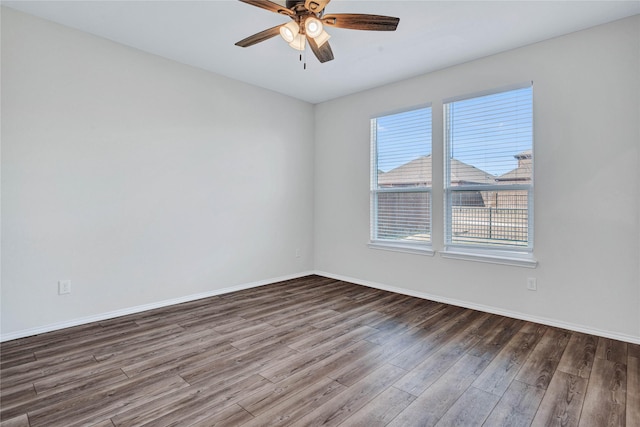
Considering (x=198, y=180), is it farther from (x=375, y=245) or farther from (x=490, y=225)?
(x=490, y=225)

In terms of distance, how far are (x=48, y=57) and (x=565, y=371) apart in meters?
4.93

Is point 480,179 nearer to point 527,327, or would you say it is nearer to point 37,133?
point 527,327

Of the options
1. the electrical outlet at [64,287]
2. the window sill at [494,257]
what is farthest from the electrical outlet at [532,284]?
the electrical outlet at [64,287]

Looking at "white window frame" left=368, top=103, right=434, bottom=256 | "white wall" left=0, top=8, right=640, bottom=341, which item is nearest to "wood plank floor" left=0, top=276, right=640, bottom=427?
"white wall" left=0, top=8, right=640, bottom=341

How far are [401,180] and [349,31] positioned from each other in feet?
6.72

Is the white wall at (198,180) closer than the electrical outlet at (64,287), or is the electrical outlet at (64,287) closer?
the white wall at (198,180)

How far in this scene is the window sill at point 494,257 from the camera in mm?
3264

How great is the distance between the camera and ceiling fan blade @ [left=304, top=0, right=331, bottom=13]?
2.08 metres

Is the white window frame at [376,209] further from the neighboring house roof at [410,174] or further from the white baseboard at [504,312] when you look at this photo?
the white baseboard at [504,312]

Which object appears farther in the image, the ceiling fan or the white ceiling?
the white ceiling

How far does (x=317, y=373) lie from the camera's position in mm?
2240

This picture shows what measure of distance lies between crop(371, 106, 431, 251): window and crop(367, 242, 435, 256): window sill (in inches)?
0.5

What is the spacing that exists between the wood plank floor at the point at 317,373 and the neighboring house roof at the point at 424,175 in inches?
59.5

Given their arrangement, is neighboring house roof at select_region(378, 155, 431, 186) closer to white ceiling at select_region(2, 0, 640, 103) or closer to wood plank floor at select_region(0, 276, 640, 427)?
white ceiling at select_region(2, 0, 640, 103)
